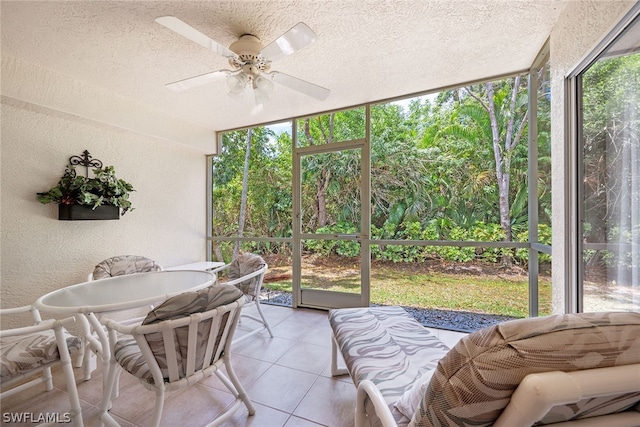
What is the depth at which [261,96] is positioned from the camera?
200 centimetres

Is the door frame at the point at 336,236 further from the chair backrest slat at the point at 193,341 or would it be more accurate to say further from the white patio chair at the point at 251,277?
the chair backrest slat at the point at 193,341

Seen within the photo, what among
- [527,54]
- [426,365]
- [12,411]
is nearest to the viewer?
[426,365]

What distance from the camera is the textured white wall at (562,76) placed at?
1450mm

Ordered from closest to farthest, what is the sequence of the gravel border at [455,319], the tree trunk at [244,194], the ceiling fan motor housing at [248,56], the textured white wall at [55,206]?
the ceiling fan motor housing at [248,56] → the textured white wall at [55,206] → the gravel border at [455,319] → the tree trunk at [244,194]

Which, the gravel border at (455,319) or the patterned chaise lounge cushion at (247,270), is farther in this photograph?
the gravel border at (455,319)

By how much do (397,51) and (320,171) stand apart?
5.53 feet

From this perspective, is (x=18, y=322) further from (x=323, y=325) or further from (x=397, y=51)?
(x=397, y=51)

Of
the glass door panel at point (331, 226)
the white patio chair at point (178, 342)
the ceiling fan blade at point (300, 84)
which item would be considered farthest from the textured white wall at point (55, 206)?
the ceiling fan blade at point (300, 84)

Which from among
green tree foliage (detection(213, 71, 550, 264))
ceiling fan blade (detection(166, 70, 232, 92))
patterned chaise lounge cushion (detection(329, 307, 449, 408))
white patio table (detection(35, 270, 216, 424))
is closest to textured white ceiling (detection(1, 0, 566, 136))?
ceiling fan blade (detection(166, 70, 232, 92))

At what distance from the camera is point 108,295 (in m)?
1.72

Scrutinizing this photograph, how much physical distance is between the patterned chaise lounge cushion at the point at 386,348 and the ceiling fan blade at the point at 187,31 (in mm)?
1986

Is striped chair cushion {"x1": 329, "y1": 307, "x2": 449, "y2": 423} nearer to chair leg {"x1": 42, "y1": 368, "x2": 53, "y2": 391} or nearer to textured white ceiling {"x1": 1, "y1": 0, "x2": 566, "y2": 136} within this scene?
textured white ceiling {"x1": 1, "y1": 0, "x2": 566, "y2": 136}

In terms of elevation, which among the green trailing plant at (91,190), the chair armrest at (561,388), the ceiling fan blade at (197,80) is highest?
the ceiling fan blade at (197,80)

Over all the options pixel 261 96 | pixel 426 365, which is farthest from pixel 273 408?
pixel 261 96
